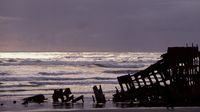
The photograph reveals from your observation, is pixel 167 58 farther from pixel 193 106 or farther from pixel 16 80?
pixel 16 80

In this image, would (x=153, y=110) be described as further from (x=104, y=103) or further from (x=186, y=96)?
(x=104, y=103)

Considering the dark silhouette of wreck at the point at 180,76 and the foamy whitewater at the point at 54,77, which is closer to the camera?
the dark silhouette of wreck at the point at 180,76

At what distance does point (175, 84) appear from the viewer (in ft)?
81.4

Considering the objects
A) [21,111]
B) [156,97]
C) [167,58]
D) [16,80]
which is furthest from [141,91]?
[16,80]

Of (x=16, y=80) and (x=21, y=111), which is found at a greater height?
(x=16, y=80)

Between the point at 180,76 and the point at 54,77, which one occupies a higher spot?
the point at 54,77

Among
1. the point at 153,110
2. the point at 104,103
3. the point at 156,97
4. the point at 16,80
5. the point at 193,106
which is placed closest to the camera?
the point at 153,110

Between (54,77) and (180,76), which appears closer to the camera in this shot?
(180,76)

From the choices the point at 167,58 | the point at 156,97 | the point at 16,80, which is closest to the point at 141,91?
the point at 156,97

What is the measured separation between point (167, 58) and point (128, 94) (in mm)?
3856

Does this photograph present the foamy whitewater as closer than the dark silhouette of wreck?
No

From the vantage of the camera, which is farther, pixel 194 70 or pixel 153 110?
pixel 194 70

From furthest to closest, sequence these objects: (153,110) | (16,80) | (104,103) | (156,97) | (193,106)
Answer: (16,80)
(104,103)
(156,97)
(193,106)
(153,110)

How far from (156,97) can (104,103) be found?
392 centimetres
